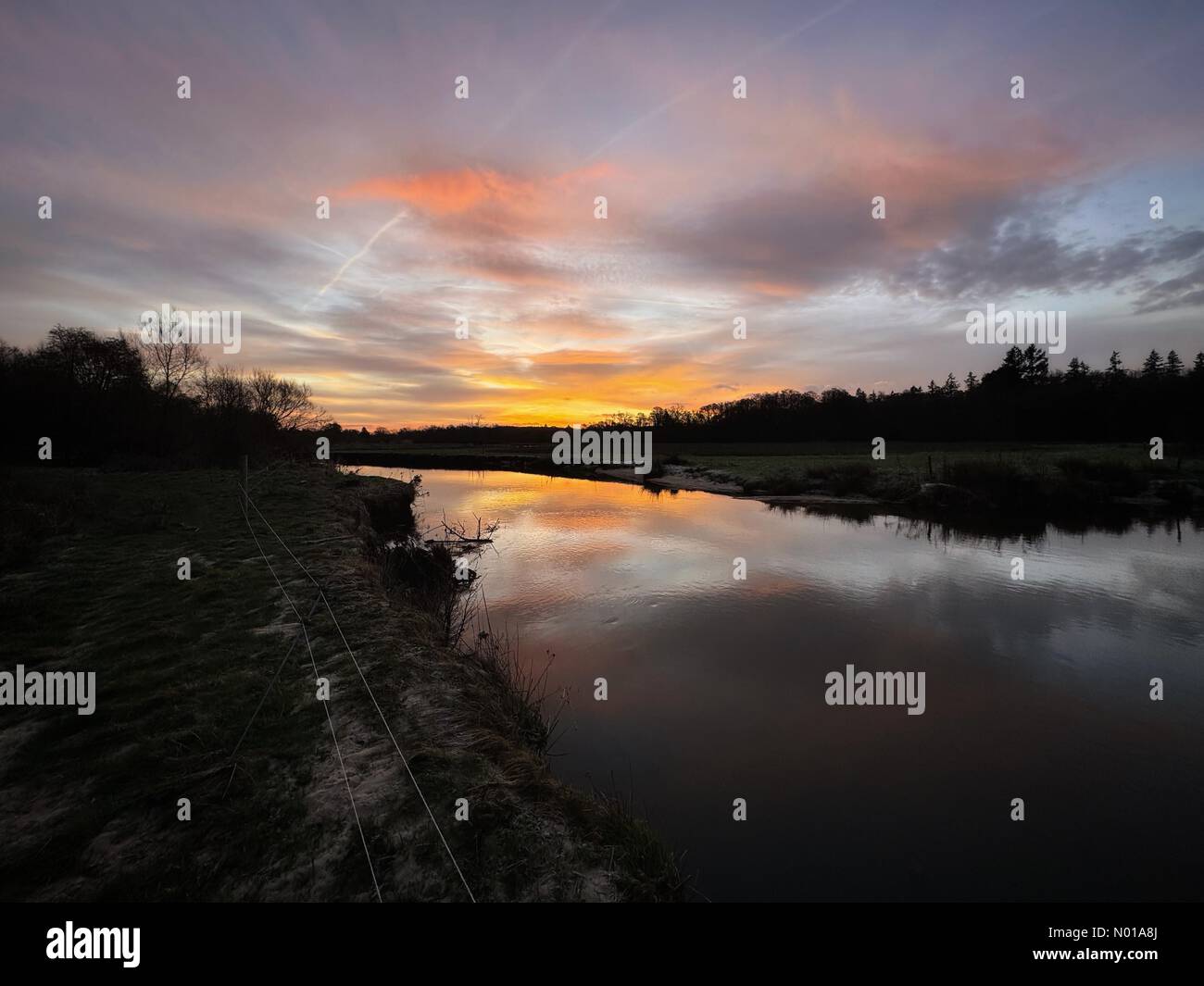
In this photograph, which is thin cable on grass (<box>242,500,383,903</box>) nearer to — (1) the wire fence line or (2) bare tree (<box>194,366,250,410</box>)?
(1) the wire fence line

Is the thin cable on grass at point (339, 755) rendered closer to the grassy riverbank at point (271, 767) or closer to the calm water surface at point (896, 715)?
the grassy riverbank at point (271, 767)

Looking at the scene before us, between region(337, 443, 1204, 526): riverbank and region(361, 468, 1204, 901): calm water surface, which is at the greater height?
region(337, 443, 1204, 526): riverbank

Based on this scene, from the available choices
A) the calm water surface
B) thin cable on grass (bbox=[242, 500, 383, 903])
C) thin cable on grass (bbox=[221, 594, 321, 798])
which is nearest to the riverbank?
the calm water surface

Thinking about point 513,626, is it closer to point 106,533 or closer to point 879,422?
point 106,533

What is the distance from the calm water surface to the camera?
466cm

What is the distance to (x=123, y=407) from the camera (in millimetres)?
29781

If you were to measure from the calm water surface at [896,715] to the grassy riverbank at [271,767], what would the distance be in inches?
63.6

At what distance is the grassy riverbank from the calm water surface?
1.62 metres

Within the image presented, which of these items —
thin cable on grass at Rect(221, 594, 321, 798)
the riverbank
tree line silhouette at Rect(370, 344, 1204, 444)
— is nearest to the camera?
thin cable on grass at Rect(221, 594, 321, 798)

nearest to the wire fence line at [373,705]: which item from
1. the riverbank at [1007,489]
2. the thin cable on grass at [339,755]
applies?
the thin cable on grass at [339,755]

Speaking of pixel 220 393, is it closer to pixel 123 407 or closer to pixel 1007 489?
pixel 123 407

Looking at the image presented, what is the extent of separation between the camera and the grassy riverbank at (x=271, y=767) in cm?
325

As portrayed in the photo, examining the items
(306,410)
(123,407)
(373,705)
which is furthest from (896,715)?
(306,410)
